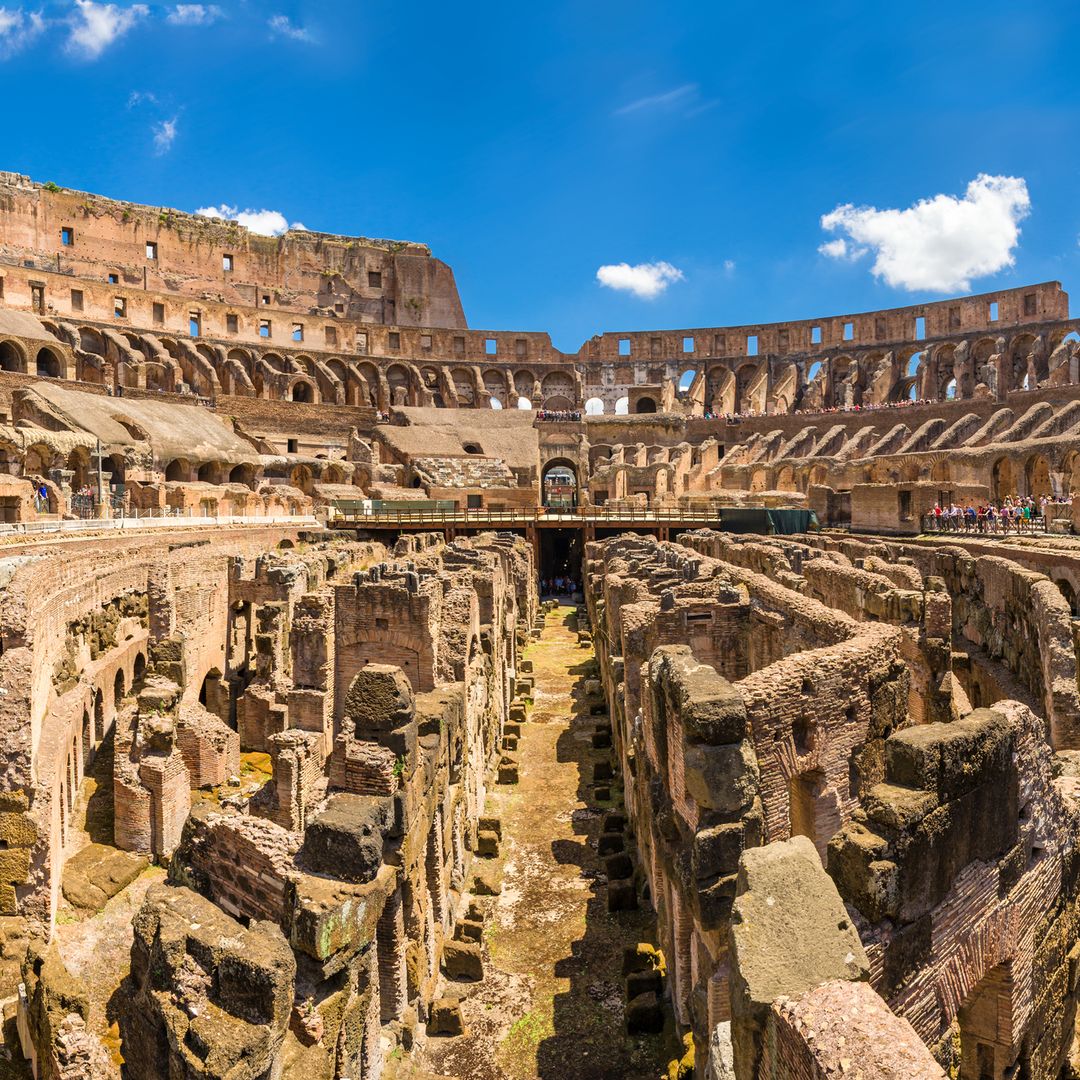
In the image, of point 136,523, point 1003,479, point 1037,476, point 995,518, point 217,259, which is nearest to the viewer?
point 136,523

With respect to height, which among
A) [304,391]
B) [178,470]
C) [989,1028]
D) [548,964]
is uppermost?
[304,391]

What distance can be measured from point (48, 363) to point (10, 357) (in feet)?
11.4

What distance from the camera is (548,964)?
7.89 meters

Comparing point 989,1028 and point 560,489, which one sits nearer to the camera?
point 989,1028

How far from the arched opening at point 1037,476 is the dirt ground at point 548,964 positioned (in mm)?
28448

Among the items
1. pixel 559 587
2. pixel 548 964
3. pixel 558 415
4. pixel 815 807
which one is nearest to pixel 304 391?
pixel 558 415

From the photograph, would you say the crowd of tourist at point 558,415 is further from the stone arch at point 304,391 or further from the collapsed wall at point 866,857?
the collapsed wall at point 866,857

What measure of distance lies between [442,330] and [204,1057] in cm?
6421

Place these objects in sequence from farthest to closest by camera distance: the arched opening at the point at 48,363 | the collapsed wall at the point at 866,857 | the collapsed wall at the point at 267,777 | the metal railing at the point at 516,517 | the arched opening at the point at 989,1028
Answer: the arched opening at the point at 48,363 < the metal railing at the point at 516,517 < the arched opening at the point at 989,1028 < the collapsed wall at the point at 267,777 < the collapsed wall at the point at 866,857

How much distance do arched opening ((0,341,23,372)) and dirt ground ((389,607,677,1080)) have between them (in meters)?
42.4

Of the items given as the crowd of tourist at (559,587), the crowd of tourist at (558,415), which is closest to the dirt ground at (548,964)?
the crowd of tourist at (559,587)

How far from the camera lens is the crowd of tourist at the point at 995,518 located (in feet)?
75.5

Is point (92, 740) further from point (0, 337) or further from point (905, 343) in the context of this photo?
point (905, 343)

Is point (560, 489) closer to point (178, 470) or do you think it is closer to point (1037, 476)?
point (178, 470)
